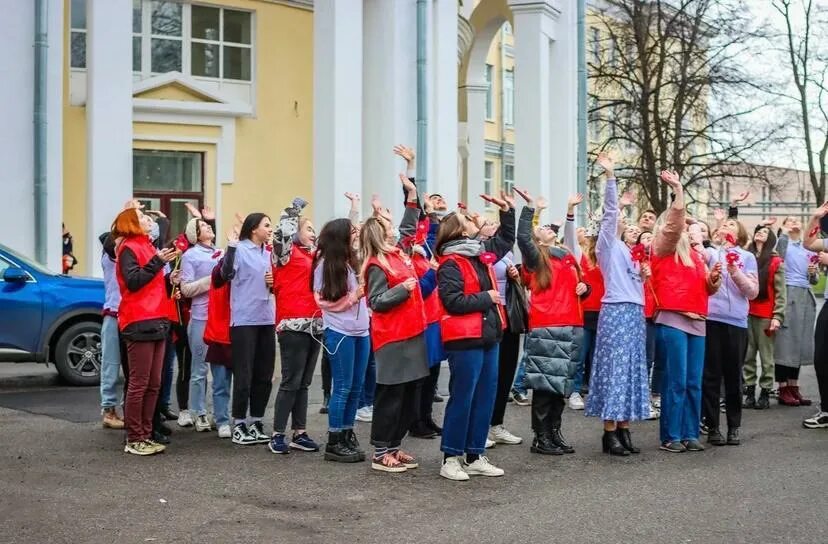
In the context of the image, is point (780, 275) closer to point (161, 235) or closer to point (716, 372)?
point (716, 372)

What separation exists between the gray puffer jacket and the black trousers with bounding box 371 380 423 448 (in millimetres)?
1094

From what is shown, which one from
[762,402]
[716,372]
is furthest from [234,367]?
[762,402]

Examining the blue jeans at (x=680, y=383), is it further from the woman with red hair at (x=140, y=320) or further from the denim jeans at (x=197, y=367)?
the woman with red hair at (x=140, y=320)

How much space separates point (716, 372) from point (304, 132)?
1870cm

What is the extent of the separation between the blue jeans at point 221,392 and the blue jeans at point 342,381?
4.30 feet

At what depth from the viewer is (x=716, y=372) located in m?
10.6

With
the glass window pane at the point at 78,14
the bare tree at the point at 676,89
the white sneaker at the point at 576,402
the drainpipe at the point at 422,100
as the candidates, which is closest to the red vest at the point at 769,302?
the white sneaker at the point at 576,402

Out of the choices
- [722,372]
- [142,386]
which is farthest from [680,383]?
[142,386]

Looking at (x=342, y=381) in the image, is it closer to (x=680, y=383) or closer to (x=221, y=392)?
(x=221, y=392)

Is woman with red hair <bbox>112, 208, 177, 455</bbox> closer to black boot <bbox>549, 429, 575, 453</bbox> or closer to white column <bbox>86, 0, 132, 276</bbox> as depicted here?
black boot <bbox>549, 429, 575, 453</bbox>

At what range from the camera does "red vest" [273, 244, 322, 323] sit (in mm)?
9695

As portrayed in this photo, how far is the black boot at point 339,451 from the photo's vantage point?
935cm

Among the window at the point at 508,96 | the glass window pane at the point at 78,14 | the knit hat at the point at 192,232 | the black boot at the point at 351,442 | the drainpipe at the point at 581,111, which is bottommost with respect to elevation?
the black boot at the point at 351,442

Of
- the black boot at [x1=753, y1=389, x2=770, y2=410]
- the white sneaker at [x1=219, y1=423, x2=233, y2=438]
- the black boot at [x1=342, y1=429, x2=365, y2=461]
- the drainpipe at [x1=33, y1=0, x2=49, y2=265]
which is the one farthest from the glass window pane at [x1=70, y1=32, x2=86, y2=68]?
the black boot at [x1=342, y1=429, x2=365, y2=461]
